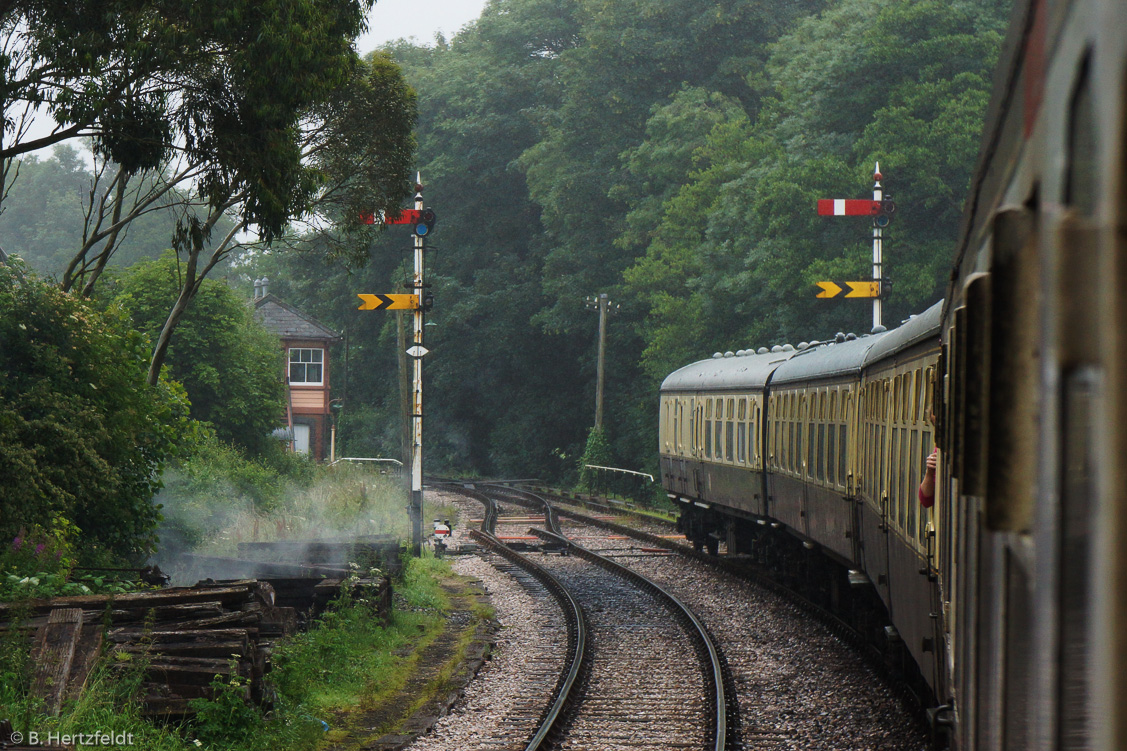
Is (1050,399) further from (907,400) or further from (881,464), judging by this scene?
(881,464)

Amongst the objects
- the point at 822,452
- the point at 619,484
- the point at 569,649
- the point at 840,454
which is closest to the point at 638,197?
the point at 619,484

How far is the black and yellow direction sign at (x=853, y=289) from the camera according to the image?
20.6m

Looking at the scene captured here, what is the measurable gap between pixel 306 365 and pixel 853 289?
39.4 meters

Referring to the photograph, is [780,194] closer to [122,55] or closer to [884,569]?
[122,55]

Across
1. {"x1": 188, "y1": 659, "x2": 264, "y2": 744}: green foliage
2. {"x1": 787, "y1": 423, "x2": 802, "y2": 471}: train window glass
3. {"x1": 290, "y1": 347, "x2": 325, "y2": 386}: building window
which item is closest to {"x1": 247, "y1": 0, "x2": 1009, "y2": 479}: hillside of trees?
{"x1": 290, "y1": 347, "x2": 325, "y2": 386}: building window

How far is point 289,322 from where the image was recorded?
56.8m

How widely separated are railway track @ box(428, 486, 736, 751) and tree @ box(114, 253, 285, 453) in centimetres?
1243

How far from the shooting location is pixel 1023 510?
5.80 feet

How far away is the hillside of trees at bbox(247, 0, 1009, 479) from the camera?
32375mm

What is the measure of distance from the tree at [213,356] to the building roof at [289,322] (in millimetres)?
24282

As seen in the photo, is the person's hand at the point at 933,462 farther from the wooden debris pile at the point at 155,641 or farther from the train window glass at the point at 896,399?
the wooden debris pile at the point at 155,641

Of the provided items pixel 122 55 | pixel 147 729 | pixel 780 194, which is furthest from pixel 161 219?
pixel 147 729

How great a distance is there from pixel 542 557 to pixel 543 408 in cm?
3164

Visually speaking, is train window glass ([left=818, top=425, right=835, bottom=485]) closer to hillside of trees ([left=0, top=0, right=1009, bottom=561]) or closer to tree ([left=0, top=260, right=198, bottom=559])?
hillside of trees ([left=0, top=0, right=1009, bottom=561])
